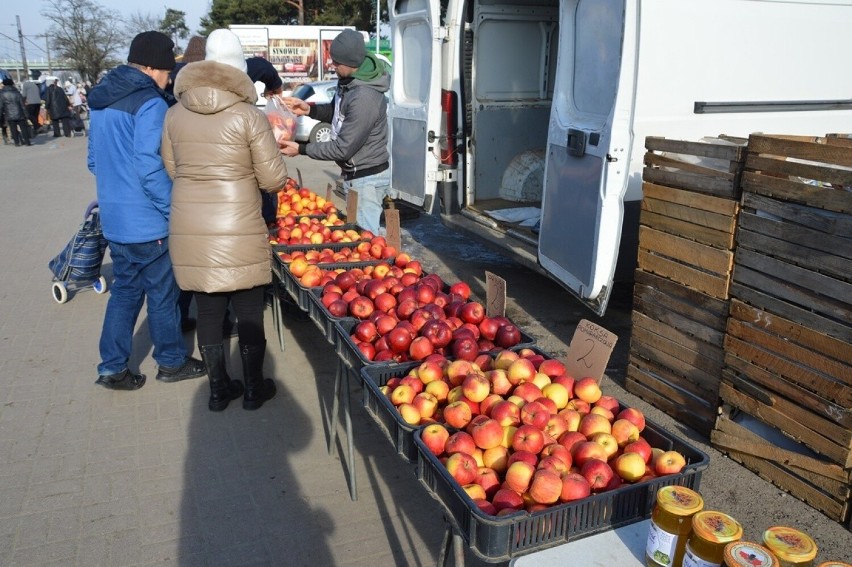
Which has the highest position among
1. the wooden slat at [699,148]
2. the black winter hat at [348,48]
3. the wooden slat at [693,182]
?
the black winter hat at [348,48]

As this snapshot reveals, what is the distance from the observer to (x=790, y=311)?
11.3ft

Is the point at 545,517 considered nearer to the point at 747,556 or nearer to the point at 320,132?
the point at 747,556

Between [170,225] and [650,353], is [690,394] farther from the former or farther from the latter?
[170,225]

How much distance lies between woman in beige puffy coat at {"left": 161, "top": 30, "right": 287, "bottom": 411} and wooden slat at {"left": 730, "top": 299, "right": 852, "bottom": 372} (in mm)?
2693

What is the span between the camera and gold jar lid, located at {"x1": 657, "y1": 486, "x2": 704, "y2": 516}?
179 centimetres

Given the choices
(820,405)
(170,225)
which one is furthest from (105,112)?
(820,405)

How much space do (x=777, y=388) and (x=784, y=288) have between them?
1.71 feet

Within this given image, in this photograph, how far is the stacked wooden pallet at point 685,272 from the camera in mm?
3801

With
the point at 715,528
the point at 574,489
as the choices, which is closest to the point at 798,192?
the point at 574,489

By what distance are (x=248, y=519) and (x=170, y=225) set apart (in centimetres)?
177

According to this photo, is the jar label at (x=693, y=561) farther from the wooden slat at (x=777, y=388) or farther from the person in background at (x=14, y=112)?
the person in background at (x=14, y=112)

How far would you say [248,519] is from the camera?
3.44 metres

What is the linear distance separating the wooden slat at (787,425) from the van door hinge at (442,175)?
12.2 feet

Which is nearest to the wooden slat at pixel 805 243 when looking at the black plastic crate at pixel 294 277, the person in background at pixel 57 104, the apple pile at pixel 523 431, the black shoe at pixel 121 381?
the apple pile at pixel 523 431
